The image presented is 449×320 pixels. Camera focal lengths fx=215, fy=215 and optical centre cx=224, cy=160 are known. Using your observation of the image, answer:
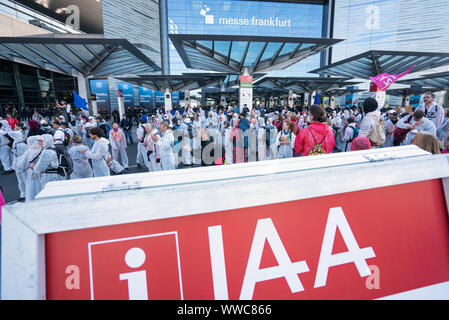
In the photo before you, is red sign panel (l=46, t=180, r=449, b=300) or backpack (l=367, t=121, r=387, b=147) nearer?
red sign panel (l=46, t=180, r=449, b=300)

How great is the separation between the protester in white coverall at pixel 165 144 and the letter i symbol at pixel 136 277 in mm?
5104

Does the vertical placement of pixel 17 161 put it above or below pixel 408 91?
below

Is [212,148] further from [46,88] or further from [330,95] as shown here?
[330,95]

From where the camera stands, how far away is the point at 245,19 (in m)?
36.1

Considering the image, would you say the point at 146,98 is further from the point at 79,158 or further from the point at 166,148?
the point at 79,158

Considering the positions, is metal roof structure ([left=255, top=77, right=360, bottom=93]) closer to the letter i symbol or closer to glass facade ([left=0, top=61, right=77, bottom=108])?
glass facade ([left=0, top=61, right=77, bottom=108])

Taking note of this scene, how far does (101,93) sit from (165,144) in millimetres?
25257

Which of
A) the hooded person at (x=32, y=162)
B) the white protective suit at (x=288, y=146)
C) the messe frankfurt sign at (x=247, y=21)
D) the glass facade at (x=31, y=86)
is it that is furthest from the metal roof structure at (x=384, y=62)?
the glass facade at (x=31, y=86)

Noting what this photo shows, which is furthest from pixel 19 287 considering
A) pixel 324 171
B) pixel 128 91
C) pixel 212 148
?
pixel 128 91

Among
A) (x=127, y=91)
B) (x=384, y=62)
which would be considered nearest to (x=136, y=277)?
(x=384, y=62)

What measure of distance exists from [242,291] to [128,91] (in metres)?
31.7

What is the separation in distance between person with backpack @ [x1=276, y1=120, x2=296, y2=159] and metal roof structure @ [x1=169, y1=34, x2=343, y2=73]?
9.12 meters

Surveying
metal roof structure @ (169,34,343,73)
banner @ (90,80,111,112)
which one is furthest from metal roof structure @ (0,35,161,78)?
banner @ (90,80,111,112)

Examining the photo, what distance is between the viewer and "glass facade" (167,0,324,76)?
112 ft
